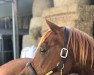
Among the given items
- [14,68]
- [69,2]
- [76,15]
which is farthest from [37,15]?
[14,68]

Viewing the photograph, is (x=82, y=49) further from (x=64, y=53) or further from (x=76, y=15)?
(x=76, y=15)

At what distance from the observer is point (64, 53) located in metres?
1.87

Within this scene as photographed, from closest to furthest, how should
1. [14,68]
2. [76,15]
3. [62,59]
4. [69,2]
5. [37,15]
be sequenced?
[62,59]
[14,68]
[76,15]
[69,2]
[37,15]

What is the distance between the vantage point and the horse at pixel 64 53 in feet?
6.16

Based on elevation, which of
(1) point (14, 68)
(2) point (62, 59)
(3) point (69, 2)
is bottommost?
(1) point (14, 68)

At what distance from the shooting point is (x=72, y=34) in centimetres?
191

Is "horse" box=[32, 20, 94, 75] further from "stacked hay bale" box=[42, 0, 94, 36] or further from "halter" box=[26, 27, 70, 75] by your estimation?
"stacked hay bale" box=[42, 0, 94, 36]

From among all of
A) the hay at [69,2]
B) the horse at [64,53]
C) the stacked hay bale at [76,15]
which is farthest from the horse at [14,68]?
the horse at [64,53]

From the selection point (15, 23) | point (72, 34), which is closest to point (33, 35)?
point (15, 23)

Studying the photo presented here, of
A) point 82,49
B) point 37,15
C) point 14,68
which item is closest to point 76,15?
point 14,68

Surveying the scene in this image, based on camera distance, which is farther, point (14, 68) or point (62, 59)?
point (14, 68)

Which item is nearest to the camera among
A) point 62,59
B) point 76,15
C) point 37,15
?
point 62,59

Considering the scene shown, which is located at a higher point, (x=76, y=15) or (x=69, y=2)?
(x=69, y=2)

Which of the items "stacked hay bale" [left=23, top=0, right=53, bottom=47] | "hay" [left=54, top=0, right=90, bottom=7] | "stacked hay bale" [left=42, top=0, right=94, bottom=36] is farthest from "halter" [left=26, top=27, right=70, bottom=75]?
"stacked hay bale" [left=23, top=0, right=53, bottom=47]
